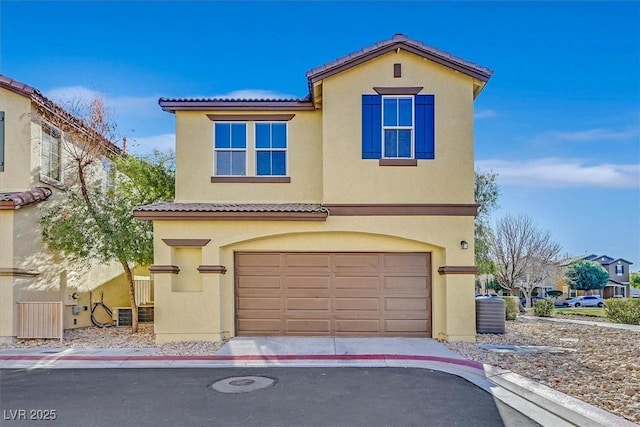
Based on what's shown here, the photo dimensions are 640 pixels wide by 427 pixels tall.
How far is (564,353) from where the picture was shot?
11.4 m

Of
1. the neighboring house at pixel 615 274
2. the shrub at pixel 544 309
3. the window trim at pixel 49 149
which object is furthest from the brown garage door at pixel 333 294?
the neighboring house at pixel 615 274

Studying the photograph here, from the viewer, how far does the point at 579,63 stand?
59.1 ft

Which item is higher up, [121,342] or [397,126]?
[397,126]

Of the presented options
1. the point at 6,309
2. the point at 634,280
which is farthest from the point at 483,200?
the point at 634,280

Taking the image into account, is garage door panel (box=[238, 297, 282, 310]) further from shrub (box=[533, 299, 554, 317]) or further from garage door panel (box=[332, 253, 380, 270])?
shrub (box=[533, 299, 554, 317])

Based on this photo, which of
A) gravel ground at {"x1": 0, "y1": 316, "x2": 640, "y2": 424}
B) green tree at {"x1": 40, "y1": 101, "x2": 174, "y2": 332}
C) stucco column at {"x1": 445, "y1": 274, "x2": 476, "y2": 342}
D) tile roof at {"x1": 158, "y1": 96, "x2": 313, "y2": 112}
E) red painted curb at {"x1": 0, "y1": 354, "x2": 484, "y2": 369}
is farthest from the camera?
green tree at {"x1": 40, "y1": 101, "x2": 174, "y2": 332}

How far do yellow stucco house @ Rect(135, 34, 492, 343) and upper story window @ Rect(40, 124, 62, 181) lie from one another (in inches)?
168

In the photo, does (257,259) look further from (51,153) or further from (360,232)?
(51,153)

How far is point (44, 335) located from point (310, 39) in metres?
11.9

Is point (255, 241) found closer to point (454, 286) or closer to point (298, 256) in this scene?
point (298, 256)

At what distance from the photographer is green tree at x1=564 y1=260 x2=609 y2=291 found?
5569 centimetres

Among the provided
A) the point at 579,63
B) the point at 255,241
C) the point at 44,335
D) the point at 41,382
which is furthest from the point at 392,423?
the point at 579,63

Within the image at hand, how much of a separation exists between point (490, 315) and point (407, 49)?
7538mm

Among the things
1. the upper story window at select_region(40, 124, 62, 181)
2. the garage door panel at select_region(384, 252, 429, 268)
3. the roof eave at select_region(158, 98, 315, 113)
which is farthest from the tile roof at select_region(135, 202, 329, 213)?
the upper story window at select_region(40, 124, 62, 181)
